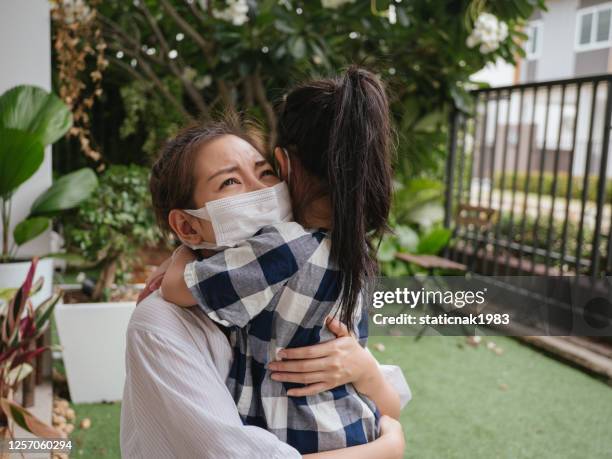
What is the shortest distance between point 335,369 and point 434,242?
3827 millimetres

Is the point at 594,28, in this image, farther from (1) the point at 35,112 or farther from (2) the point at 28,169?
Result: (2) the point at 28,169

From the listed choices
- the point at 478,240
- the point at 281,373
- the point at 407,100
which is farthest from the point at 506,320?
the point at 281,373

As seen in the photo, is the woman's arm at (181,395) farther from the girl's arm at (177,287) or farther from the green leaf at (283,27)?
the green leaf at (283,27)

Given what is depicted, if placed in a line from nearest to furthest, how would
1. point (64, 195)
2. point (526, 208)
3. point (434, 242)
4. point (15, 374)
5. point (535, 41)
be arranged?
point (15, 374) → point (64, 195) → point (526, 208) → point (434, 242) → point (535, 41)

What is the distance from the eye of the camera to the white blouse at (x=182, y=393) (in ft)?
2.61

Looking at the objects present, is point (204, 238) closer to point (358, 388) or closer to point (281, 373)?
point (281, 373)

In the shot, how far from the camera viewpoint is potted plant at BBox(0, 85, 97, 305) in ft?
7.66

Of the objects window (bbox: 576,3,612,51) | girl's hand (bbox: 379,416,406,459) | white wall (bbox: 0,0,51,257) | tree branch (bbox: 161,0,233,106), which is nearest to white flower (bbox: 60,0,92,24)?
white wall (bbox: 0,0,51,257)

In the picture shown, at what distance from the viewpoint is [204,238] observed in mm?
919

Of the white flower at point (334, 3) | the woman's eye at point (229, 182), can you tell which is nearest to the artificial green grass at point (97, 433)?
the woman's eye at point (229, 182)

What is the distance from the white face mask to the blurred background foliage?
6.78 feet

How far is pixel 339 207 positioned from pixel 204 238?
24 centimetres

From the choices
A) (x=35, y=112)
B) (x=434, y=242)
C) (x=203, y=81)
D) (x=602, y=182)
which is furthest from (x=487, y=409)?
(x=203, y=81)

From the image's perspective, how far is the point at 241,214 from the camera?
2.81 ft
